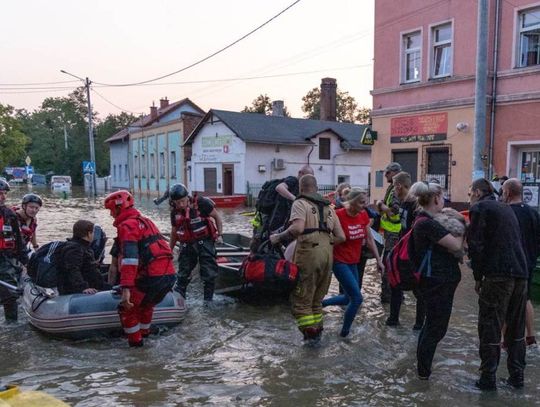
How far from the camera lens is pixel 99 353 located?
539cm

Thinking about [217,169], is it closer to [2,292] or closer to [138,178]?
[138,178]

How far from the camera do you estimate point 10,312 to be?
6.55 metres

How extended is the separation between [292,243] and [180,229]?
198 cm

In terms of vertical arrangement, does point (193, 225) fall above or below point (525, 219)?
below

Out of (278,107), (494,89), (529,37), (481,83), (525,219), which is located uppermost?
(278,107)

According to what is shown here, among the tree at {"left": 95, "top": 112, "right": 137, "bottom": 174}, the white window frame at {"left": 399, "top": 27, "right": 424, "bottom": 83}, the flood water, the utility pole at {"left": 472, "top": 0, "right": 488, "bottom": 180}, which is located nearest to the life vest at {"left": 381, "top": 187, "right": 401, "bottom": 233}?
the flood water

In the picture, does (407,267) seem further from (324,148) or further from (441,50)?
(324,148)

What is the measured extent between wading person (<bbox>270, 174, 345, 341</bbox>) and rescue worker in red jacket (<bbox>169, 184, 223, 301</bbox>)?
201cm

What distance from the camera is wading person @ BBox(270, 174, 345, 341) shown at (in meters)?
5.14

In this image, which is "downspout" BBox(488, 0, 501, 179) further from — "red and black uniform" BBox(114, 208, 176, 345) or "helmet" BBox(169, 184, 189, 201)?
"red and black uniform" BBox(114, 208, 176, 345)

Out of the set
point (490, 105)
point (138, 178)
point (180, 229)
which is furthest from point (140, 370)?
point (138, 178)

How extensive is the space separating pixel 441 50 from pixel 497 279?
1313cm

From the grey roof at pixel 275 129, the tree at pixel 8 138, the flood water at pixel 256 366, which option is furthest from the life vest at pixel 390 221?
the tree at pixel 8 138

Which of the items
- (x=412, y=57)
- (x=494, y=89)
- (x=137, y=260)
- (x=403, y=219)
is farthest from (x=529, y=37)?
(x=137, y=260)
